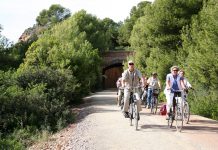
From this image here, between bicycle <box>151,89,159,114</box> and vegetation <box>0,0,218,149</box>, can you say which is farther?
vegetation <box>0,0,218,149</box>

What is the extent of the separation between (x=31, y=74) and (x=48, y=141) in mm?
11890

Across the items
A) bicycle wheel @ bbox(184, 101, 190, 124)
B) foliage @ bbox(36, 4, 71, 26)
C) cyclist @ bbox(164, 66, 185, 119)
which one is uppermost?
foliage @ bbox(36, 4, 71, 26)

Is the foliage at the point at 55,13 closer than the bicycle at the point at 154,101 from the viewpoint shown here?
No

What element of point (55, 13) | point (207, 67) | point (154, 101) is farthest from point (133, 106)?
point (55, 13)

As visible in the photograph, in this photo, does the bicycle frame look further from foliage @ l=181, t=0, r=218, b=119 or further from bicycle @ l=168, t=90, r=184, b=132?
foliage @ l=181, t=0, r=218, b=119

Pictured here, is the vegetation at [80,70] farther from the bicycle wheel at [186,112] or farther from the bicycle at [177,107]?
the bicycle wheel at [186,112]

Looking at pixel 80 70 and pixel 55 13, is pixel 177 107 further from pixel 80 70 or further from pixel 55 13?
pixel 55 13

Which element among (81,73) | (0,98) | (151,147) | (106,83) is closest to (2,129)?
(0,98)

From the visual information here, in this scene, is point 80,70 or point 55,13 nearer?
point 80,70

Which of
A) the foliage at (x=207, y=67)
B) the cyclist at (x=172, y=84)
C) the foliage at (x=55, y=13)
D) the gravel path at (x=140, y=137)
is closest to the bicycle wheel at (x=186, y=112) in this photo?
the gravel path at (x=140, y=137)

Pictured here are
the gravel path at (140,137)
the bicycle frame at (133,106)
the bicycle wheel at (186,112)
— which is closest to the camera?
the gravel path at (140,137)

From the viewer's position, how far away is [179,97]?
12844 mm

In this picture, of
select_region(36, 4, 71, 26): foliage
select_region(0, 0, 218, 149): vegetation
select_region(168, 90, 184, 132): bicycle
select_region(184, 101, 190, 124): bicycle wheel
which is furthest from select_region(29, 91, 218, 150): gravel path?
select_region(36, 4, 71, 26): foliage

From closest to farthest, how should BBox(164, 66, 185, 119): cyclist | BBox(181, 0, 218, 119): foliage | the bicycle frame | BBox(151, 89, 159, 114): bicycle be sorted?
the bicycle frame, BBox(164, 66, 185, 119): cyclist, BBox(151, 89, 159, 114): bicycle, BBox(181, 0, 218, 119): foliage
